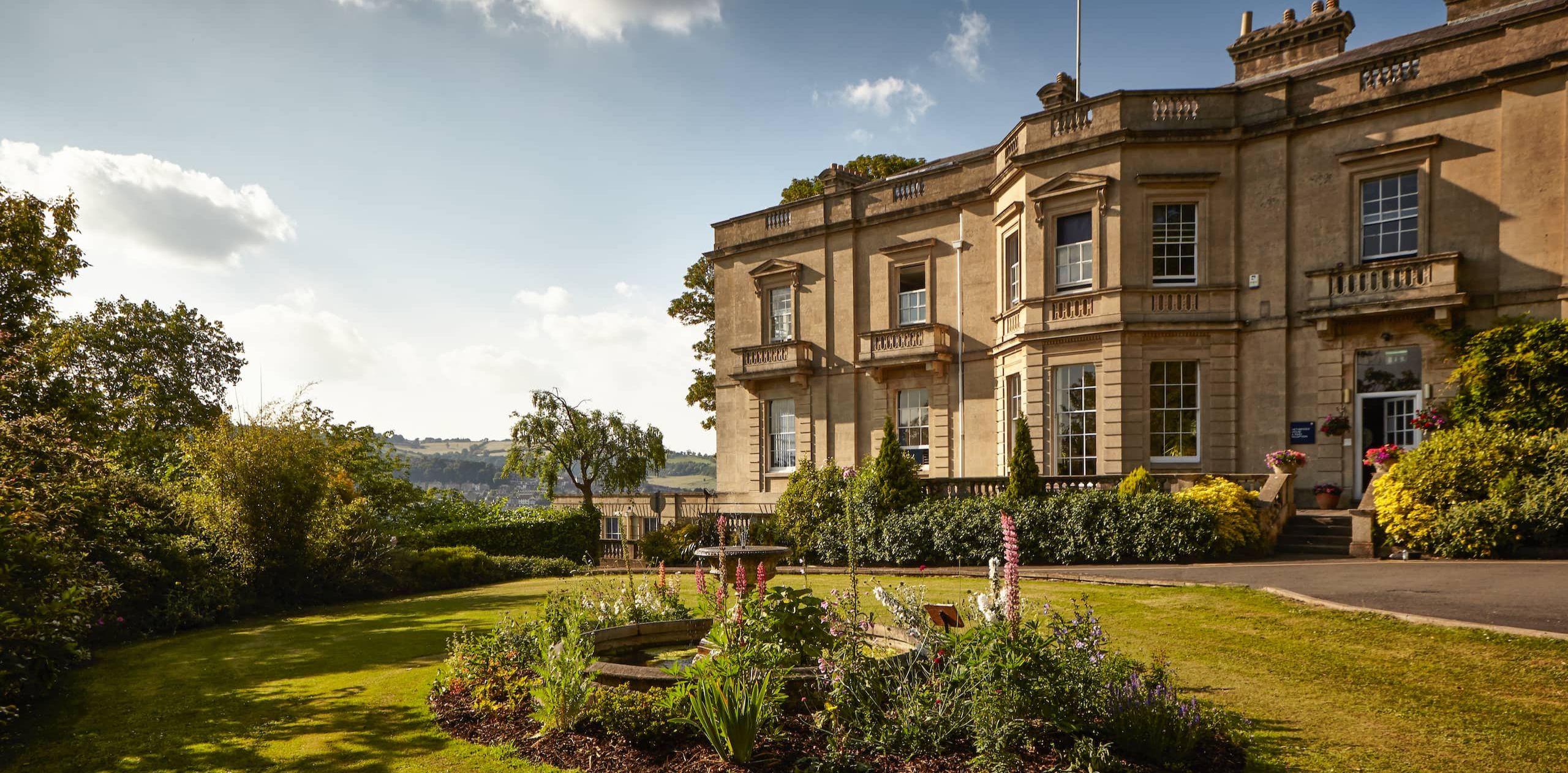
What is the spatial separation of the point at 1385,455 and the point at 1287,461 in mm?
1632

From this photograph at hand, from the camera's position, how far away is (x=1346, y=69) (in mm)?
17656

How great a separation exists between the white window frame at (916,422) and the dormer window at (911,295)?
7.40ft

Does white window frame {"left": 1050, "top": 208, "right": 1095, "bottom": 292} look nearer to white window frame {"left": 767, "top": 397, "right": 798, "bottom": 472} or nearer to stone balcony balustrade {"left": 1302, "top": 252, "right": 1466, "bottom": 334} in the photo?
stone balcony balustrade {"left": 1302, "top": 252, "right": 1466, "bottom": 334}

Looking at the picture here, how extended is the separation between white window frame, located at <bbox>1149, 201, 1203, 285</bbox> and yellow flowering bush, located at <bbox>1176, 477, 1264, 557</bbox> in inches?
231

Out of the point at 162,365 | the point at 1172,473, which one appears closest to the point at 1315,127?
the point at 1172,473

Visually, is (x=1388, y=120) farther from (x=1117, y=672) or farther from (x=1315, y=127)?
(x=1117, y=672)

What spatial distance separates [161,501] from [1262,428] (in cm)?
2245

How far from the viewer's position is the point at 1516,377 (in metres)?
15.2

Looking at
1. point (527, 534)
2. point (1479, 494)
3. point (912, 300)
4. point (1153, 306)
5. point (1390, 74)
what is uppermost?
point (1390, 74)

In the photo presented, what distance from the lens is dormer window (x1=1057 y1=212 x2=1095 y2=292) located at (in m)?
19.7

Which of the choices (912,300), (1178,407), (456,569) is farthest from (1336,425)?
(456,569)

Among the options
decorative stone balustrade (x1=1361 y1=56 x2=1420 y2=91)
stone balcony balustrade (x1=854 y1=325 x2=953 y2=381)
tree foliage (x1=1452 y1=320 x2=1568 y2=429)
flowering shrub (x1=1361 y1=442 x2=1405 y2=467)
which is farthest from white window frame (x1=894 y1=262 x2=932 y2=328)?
tree foliage (x1=1452 y1=320 x2=1568 y2=429)

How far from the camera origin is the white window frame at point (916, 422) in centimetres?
2442

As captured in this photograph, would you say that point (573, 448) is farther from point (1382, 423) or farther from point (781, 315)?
point (1382, 423)
